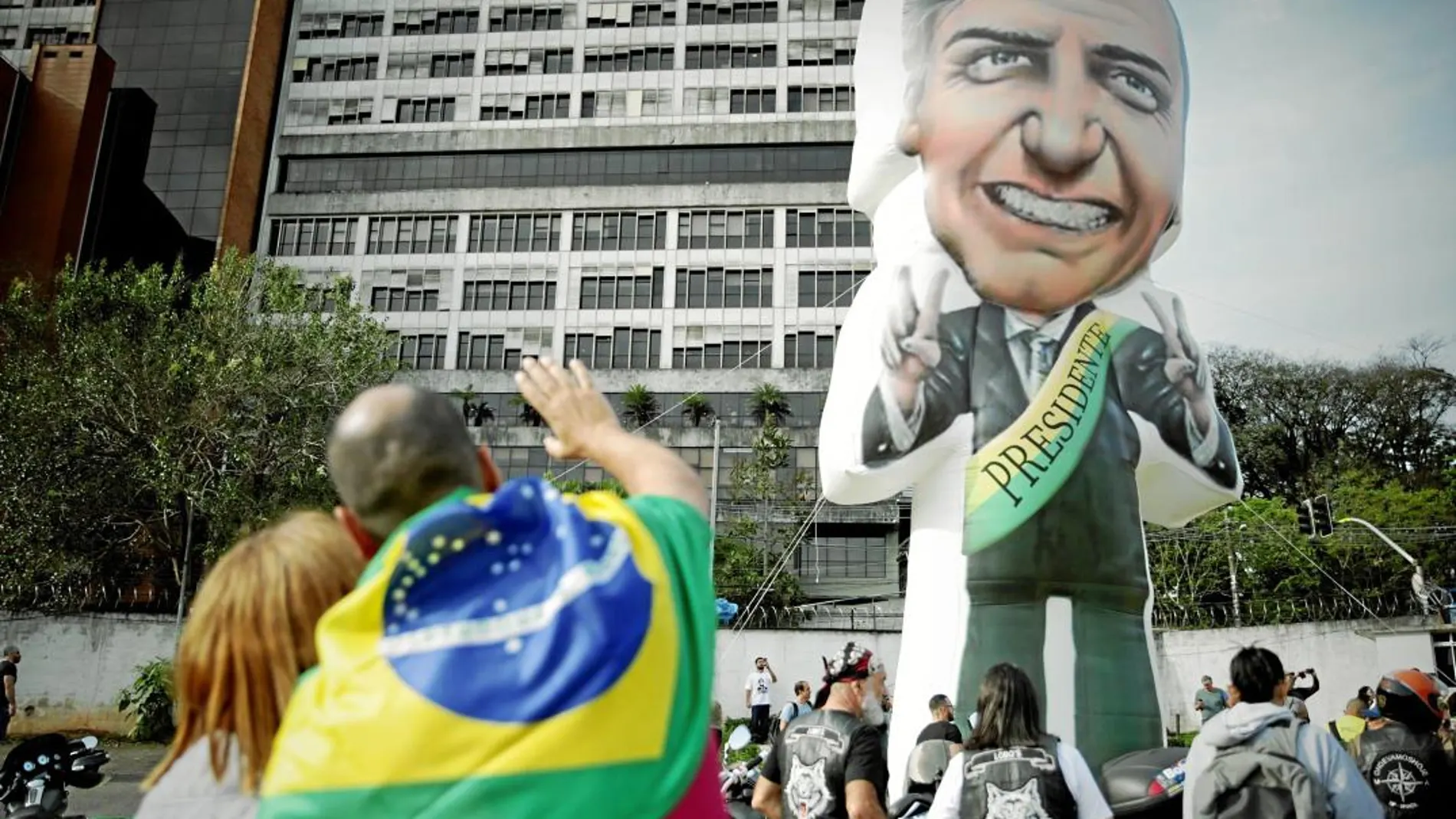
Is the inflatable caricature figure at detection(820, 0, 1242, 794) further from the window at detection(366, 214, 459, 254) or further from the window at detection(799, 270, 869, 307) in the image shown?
the window at detection(366, 214, 459, 254)

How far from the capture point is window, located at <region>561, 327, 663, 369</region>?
1556 inches

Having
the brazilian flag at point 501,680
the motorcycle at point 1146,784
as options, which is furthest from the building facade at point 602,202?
the brazilian flag at point 501,680

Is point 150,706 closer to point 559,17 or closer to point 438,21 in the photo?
point 559,17

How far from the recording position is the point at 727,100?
4128cm

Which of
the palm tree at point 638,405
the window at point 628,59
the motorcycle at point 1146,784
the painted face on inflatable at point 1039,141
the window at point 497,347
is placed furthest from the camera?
the window at point 628,59

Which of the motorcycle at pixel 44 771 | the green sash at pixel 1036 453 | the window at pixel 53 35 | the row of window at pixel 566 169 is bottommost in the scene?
the motorcycle at pixel 44 771

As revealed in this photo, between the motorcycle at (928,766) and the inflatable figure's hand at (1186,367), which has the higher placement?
the inflatable figure's hand at (1186,367)

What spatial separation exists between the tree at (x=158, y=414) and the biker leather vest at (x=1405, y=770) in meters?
18.9

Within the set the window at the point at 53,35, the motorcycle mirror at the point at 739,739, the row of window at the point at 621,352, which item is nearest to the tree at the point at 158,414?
the row of window at the point at 621,352

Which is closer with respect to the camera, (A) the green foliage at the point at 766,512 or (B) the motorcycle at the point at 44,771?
(B) the motorcycle at the point at 44,771

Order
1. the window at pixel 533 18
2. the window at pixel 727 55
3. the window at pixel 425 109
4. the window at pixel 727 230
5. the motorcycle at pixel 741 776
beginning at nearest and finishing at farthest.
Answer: the motorcycle at pixel 741 776
the window at pixel 727 230
the window at pixel 727 55
the window at pixel 425 109
the window at pixel 533 18

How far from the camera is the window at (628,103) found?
41.4 m

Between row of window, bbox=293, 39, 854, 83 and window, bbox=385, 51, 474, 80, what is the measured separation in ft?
0.10

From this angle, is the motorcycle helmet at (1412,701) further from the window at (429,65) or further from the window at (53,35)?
the window at (53,35)
